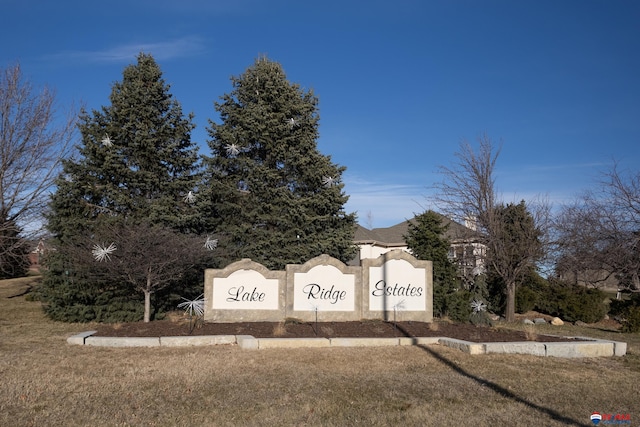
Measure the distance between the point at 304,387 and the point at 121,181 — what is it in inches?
563

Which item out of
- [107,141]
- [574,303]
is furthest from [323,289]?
[574,303]

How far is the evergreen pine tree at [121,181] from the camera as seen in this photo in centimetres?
1775

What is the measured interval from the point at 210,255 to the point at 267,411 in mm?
12088

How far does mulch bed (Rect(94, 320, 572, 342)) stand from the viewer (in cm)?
1283

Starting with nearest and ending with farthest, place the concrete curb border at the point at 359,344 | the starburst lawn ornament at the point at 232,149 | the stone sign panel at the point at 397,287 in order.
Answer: the concrete curb border at the point at 359,344, the stone sign panel at the point at 397,287, the starburst lawn ornament at the point at 232,149

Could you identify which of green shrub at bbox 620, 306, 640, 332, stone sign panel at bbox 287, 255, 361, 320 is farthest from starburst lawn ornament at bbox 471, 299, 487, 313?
stone sign panel at bbox 287, 255, 361, 320

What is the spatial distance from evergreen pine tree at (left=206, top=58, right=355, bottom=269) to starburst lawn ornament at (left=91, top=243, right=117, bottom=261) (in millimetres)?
6585

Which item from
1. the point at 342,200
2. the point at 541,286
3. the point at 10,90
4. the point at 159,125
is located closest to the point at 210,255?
the point at 159,125

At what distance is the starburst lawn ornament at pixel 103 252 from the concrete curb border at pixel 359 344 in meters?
3.19

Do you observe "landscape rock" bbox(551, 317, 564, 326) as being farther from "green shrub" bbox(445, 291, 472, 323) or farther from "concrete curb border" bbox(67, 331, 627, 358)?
"concrete curb border" bbox(67, 331, 627, 358)

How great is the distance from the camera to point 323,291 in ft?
52.5

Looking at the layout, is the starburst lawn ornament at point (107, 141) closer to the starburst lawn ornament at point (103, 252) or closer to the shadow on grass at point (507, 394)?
the starburst lawn ornament at point (103, 252)

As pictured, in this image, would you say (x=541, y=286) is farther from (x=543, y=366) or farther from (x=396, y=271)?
Result: (x=543, y=366)

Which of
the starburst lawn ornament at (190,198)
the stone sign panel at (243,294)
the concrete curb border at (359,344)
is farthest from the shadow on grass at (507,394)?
the starburst lawn ornament at (190,198)
